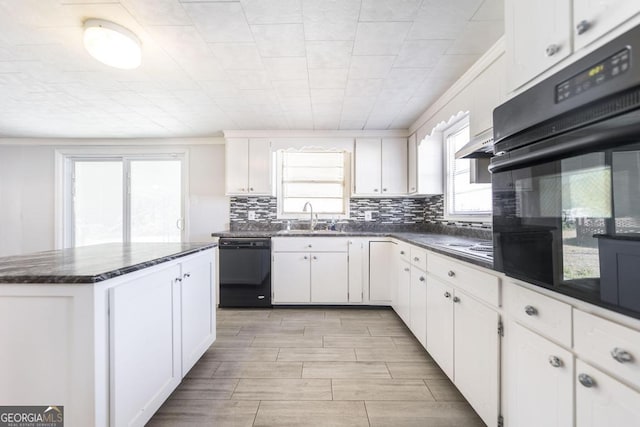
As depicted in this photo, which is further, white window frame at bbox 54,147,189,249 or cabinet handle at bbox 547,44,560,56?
white window frame at bbox 54,147,189,249

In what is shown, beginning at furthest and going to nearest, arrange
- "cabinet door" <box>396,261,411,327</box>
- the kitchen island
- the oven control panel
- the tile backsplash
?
the tile backsplash
"cabinet door" <box>396,261,411,327</box>
the kitchen island
the oven control panel

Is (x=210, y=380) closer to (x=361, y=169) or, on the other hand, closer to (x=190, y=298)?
(x=190, y=298)

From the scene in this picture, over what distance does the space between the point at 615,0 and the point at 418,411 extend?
6.11 ft

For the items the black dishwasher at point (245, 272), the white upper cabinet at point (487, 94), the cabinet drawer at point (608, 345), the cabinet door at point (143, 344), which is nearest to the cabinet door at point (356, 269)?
the black dishwasher at point (245, 272)

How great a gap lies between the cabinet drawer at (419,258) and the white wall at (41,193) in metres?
2.77

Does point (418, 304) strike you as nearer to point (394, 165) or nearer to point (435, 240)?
point (435, 240)

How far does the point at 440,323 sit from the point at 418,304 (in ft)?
1.38

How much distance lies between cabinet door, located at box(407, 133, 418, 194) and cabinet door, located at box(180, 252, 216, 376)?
238 cm

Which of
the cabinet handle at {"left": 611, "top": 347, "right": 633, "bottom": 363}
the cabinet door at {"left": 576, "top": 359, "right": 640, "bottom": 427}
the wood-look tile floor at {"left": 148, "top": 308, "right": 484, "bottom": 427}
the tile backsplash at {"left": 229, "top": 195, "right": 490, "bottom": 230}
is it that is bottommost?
the wood-look tile floor at {"left": 148, "top": 308, "right": 484, "bottom": 427}

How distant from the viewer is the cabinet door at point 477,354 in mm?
1288

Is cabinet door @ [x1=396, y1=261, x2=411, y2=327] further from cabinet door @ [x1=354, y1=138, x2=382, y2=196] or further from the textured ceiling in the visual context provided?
the textured ceiling

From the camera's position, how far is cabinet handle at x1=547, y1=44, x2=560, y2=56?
34.9 inches

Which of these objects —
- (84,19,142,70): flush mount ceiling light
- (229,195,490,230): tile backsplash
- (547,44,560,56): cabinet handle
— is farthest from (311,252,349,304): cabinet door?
(547,44,560,56): cabinet handle

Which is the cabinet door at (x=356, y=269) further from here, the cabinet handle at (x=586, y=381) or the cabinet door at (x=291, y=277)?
the cabinet handle at (x=586, y=381)
